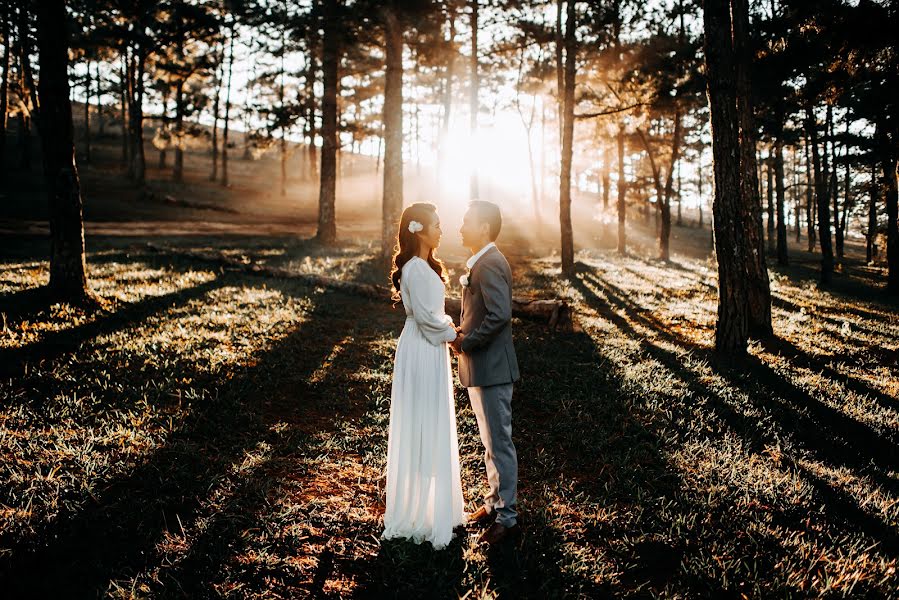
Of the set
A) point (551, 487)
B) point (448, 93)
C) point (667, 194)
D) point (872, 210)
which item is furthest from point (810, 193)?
point (551, 487)

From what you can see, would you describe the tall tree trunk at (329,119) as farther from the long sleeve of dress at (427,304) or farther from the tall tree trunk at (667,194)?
the long sleeve of dress at (427,304)

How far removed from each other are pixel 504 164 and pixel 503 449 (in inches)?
1899

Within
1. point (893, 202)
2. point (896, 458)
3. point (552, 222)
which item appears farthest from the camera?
point (552, 222)

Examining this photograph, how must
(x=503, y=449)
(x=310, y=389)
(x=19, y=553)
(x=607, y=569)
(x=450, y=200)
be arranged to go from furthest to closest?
(x=450, y=200) → (x=310, y=389) → (x=503, y=449) → (x=607, y=569) → (x=19, y=553)

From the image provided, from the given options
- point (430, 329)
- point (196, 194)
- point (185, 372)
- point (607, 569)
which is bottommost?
point (607, 569)

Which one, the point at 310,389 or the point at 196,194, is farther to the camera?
the point at 196,194

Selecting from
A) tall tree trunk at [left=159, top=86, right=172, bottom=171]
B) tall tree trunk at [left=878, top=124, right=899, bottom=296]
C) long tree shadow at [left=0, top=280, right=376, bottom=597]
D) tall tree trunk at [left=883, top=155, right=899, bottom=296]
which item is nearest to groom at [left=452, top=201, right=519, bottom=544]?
long tree shadow at [left=0, top=280, right=376, bottom=597]

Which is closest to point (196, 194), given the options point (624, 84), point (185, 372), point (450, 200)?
point (450, 200)

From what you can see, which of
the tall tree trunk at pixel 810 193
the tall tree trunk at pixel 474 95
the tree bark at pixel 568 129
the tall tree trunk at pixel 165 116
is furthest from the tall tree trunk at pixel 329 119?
the tall tree trunk at pixel 810 193

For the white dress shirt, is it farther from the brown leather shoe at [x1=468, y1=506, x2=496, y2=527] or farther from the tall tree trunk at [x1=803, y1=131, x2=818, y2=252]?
the tall tree trunk at [x1=803, y1=131, x2=818, y2=252]

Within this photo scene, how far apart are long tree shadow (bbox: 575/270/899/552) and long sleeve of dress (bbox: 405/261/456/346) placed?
3576mm

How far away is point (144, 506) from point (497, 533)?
2753 millimetres

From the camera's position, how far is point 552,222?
1742 inches

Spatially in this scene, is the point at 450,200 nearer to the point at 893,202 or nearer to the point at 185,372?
the point at 893,202
